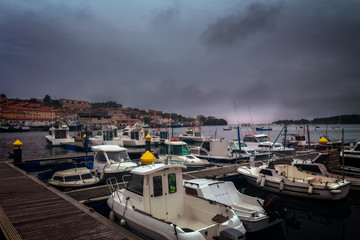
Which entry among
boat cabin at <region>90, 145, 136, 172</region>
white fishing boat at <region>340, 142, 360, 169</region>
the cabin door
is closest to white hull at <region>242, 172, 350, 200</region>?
white fishing boat at <region>340, 142, 360, 169</region>

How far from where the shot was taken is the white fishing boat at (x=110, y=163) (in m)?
16.7

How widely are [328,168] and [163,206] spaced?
45.5 feet

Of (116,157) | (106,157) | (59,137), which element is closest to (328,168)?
(116,157)

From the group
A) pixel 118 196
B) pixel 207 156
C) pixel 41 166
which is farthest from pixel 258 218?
pixel 41 166

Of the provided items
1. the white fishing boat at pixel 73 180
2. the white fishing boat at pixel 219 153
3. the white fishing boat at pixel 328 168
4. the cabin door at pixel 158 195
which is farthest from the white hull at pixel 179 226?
the white fishing boat at pixel 219 153

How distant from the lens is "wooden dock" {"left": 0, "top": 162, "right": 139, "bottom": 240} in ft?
22.9

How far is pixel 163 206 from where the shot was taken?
28.2ft

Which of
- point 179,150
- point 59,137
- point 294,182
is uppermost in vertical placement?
point 59,137

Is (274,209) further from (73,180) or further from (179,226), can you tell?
(73,180)

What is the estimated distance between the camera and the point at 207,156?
24.9m

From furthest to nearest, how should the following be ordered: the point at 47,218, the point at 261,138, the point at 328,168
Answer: the point at 261,138 → the point at 328,168 → the point at 47,218

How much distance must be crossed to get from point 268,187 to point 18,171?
1711cm

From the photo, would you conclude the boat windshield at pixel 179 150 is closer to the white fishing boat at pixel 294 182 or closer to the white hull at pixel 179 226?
the white fishing boat at pixel 294 182

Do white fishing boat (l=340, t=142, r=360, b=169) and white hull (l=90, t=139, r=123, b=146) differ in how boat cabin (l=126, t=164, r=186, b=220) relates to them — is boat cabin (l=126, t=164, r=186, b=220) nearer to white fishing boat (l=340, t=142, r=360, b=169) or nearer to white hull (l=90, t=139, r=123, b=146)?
white fishing boat (l=340, t=142, r=360, b=169)
